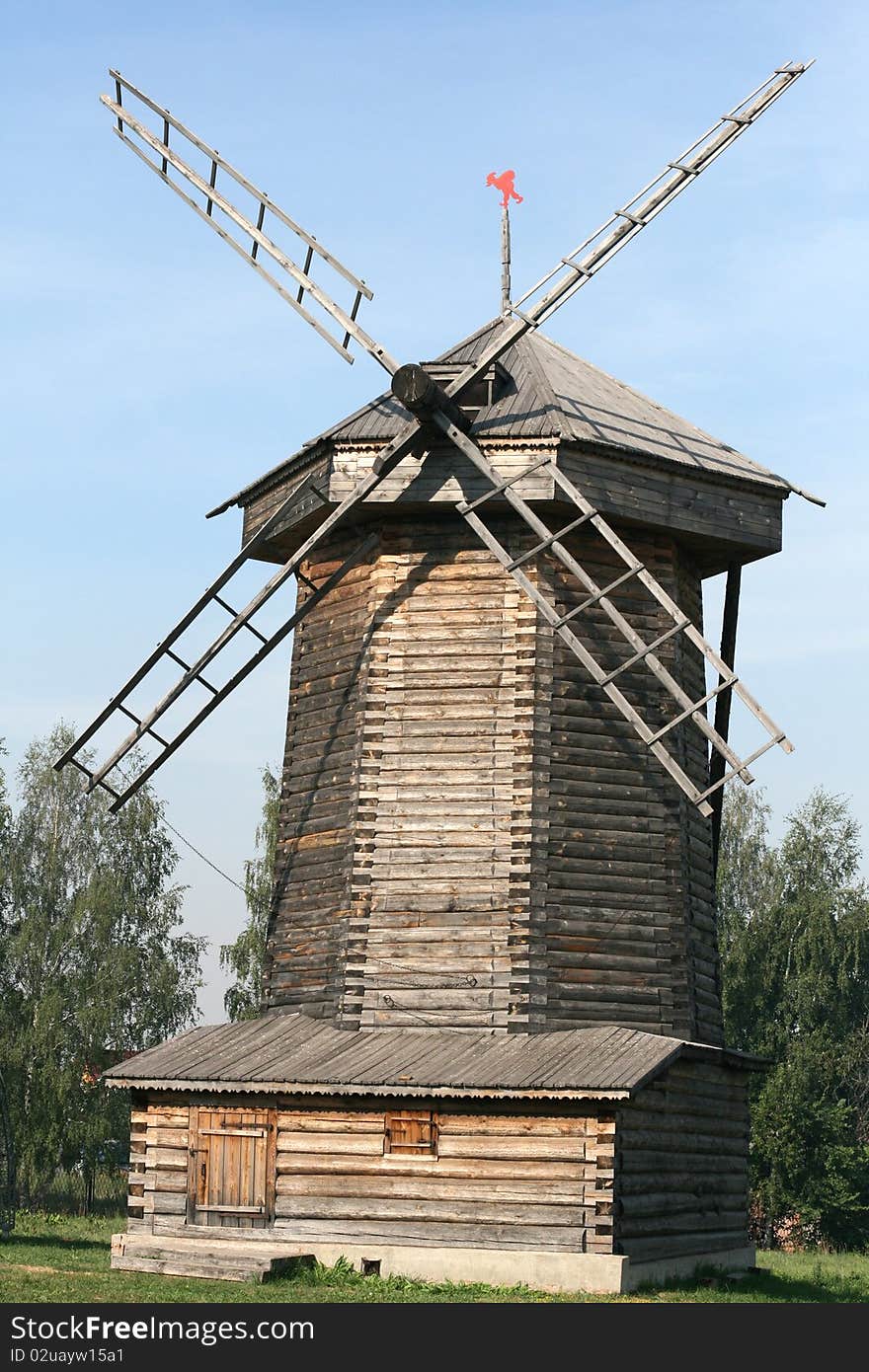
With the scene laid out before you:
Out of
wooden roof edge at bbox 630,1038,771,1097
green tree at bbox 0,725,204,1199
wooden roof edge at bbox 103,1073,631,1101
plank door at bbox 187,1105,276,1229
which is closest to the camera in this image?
wooden roof edge at bbox 103,1073,631,1101

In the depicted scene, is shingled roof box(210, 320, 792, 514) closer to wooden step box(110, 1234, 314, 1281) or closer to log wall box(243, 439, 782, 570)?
log wall box(243, 439, 782, 570)

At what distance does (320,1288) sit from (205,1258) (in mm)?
1420

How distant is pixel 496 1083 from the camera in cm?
1612

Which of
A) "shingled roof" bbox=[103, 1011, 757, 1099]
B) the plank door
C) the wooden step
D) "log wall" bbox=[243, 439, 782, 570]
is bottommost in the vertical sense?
the wooden step

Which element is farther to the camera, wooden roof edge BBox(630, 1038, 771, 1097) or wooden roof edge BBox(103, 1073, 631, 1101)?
wooden roof edge BBox(630, 1038, 771, 1097)

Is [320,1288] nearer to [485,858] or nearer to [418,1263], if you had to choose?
[418,1263]

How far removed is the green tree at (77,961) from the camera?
1275 inches

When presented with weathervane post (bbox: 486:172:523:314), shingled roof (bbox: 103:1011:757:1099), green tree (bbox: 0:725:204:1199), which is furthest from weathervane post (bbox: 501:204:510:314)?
green tree (bbox: 0:725:204:1199)

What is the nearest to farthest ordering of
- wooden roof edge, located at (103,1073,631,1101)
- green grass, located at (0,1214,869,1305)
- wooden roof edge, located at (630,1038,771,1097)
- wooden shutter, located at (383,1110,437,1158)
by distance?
green grass, located at (0,1214,869,1305), wooden roof edge, located at (103,1073,631,1101), wooden roof edge, located at (630,1038,771,1097), wooden shutter, located at (383,1110,437,1158)

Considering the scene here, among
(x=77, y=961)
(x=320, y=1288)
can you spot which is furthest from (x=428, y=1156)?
(x=77, y=961)

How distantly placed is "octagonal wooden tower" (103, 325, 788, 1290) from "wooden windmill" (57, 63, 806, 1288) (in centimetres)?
4

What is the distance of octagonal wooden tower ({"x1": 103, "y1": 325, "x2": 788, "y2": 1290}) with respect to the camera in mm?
16531
